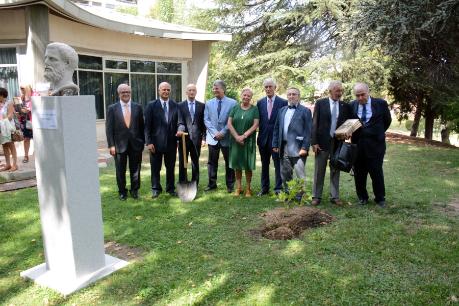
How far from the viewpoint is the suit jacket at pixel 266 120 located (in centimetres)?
677

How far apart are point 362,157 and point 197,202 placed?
2.72 metres

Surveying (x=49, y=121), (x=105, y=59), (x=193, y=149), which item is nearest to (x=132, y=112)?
(x=193, y=149)

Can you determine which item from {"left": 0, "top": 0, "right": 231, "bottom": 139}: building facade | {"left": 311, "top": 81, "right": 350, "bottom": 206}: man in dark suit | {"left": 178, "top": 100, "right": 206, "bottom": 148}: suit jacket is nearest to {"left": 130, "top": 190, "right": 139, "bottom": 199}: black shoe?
{"left": 178, "top": 100, "right": 206, "bottom": 148}: suit jacket

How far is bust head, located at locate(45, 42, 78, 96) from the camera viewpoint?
13.2 ft

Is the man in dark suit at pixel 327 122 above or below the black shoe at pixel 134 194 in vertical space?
above

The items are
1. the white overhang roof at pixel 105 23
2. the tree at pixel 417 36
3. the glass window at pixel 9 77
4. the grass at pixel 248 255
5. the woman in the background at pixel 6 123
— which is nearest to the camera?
the grass at pixel 248 255

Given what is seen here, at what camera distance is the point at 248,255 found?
4.53m

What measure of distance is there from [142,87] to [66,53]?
1150 centimetres

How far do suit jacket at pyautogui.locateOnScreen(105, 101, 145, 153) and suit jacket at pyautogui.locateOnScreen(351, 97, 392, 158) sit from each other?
11.2ft

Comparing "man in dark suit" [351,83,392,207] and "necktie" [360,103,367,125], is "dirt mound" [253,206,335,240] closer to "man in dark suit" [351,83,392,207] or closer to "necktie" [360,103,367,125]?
"man in dark suit" [351,83,392,207]

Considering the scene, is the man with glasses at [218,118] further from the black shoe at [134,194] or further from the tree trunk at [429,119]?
the tree trunk at [429,119]

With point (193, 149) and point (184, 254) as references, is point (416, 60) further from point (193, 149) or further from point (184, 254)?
point (184, 254)

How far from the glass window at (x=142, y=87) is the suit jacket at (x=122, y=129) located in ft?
28.7

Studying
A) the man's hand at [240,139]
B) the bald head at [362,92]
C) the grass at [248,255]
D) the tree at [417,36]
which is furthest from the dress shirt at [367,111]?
the tree at [417,36]
